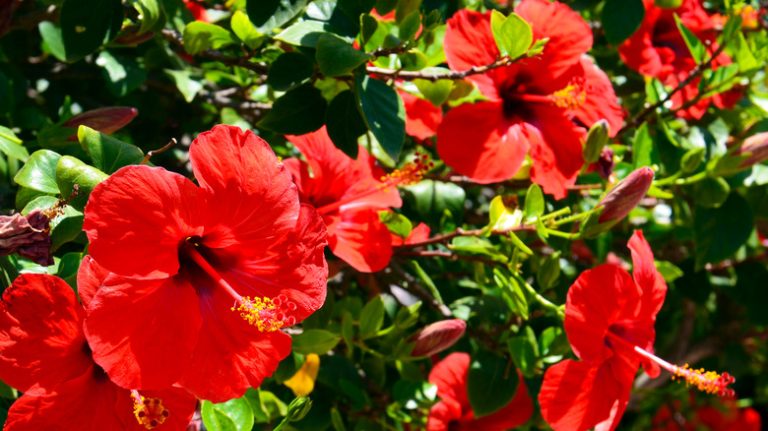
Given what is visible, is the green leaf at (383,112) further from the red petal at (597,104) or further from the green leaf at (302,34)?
the red petal at (597,104)

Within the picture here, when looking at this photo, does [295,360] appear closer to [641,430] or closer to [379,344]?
[379,344]

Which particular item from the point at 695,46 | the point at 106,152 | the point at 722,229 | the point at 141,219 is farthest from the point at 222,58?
the point at 722,229

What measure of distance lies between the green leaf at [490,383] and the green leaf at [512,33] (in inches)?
20.0

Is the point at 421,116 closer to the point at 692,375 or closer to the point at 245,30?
the point at 245,30

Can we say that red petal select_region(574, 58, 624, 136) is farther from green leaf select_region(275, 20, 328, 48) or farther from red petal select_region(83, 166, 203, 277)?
red petal select_region(83, 166, 203, 277)

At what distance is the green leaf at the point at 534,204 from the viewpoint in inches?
54.2

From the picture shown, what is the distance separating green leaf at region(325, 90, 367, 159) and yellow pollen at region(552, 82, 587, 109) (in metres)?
0.36

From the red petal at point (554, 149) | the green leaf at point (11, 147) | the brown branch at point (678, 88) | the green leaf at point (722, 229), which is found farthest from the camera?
the green leaf at point (722, 229)

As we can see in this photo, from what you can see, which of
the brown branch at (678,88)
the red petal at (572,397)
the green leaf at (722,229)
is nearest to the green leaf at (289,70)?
the red petal at (572,397)

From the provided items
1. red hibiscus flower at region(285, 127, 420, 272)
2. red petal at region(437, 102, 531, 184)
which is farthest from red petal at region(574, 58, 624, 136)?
red hibiscus flower at region(285, 127, 420, 272)

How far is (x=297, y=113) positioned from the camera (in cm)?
134

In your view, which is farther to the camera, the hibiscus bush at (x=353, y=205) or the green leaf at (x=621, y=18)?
the green leaf at (x=621, y=18)

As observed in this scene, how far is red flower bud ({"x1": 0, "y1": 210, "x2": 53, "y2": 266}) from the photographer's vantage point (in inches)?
38.7

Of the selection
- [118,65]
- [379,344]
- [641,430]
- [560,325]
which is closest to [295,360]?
[379,344]
